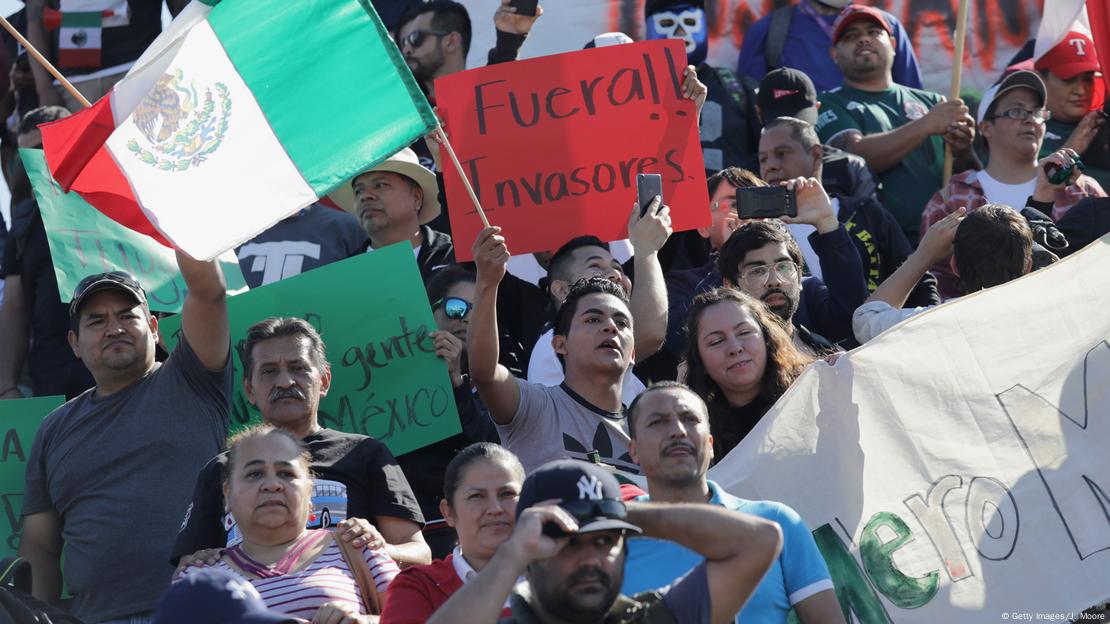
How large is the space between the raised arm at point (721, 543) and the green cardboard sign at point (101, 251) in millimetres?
3548

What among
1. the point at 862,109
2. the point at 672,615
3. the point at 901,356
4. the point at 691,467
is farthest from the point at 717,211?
the point at 672,615

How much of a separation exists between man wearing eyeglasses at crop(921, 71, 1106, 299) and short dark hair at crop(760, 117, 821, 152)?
0.67 meters

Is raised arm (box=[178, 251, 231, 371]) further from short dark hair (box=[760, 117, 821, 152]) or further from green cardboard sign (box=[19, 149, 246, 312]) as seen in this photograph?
short dark hair (box=[760, 117, 821, 152])

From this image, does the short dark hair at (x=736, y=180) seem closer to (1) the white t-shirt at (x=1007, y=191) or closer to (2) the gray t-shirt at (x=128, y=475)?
(1) the white t-shirt at (x=1007, y=191)

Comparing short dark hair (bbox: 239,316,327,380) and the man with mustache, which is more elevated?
short dark hair (bbox: 239,316,327,380)

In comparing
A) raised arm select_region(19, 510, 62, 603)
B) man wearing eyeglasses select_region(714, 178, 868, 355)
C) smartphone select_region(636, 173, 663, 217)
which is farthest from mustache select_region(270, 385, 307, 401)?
man wearing eyeglasses select_region(714, 178, 868, 355)

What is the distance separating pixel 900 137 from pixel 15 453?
4.42m

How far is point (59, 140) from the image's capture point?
589 cm

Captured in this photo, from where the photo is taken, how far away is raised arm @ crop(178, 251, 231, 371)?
19.7ft

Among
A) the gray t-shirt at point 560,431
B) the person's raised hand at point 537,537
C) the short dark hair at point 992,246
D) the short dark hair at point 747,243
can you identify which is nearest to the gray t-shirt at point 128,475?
the gray t-shirt at point 560,431

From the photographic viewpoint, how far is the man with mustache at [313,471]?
18.0ft

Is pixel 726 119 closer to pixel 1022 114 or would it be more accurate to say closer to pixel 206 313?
pixel 1022 114

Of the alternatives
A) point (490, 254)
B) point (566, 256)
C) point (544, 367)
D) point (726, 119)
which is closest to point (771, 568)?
point (490, 254)

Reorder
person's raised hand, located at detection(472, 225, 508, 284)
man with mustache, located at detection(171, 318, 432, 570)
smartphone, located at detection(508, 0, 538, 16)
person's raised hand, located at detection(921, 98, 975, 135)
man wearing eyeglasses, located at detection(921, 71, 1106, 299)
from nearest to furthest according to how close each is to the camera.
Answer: man with mustache, located at detection(171, 318, 432, 570) → person's raised hand, located at detection(472, 225, 508, 284) → man wearing eyeglasses, located at detection(921, 71, 1106, 299) → smartphone, located at detection(508, 0, 538, 16) → person's raised hand, located at detection(921, 98, 975, 135)
